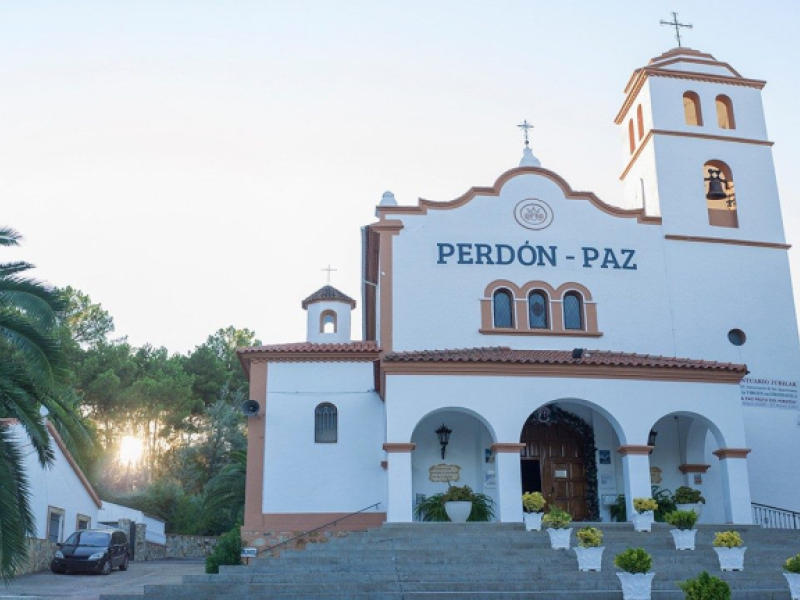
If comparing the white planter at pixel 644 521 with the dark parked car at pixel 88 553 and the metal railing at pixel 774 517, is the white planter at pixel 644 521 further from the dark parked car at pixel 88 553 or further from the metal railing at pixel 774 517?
the dark parked car at pixel 88 553

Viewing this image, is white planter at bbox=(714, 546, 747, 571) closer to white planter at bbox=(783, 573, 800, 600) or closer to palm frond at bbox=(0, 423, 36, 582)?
white planter at bbox=(783, 573, 800, 600)

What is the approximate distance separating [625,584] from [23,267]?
35.9ft

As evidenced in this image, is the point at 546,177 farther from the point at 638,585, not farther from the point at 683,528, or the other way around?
the point at 638,585

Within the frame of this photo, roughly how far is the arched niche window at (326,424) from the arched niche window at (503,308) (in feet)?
15.7

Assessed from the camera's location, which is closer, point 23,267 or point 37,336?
point 37,336

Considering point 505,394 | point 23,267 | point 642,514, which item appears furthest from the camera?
point 505,394

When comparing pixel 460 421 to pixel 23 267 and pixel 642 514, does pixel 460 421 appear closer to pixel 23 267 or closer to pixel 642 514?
pixel 642 514

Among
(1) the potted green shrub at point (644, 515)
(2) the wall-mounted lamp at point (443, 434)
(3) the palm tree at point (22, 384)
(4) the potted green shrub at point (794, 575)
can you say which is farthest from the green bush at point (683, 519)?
(3) the palm tree at point (22, 384)

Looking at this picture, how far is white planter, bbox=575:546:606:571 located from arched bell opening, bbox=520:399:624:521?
6071mm

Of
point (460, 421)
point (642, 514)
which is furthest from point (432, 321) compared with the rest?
point (642, 514)

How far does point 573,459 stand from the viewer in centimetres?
2194

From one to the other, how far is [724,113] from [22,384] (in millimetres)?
21252

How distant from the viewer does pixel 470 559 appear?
1590cm

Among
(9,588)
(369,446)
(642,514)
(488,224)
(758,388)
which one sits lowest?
(9,588)
